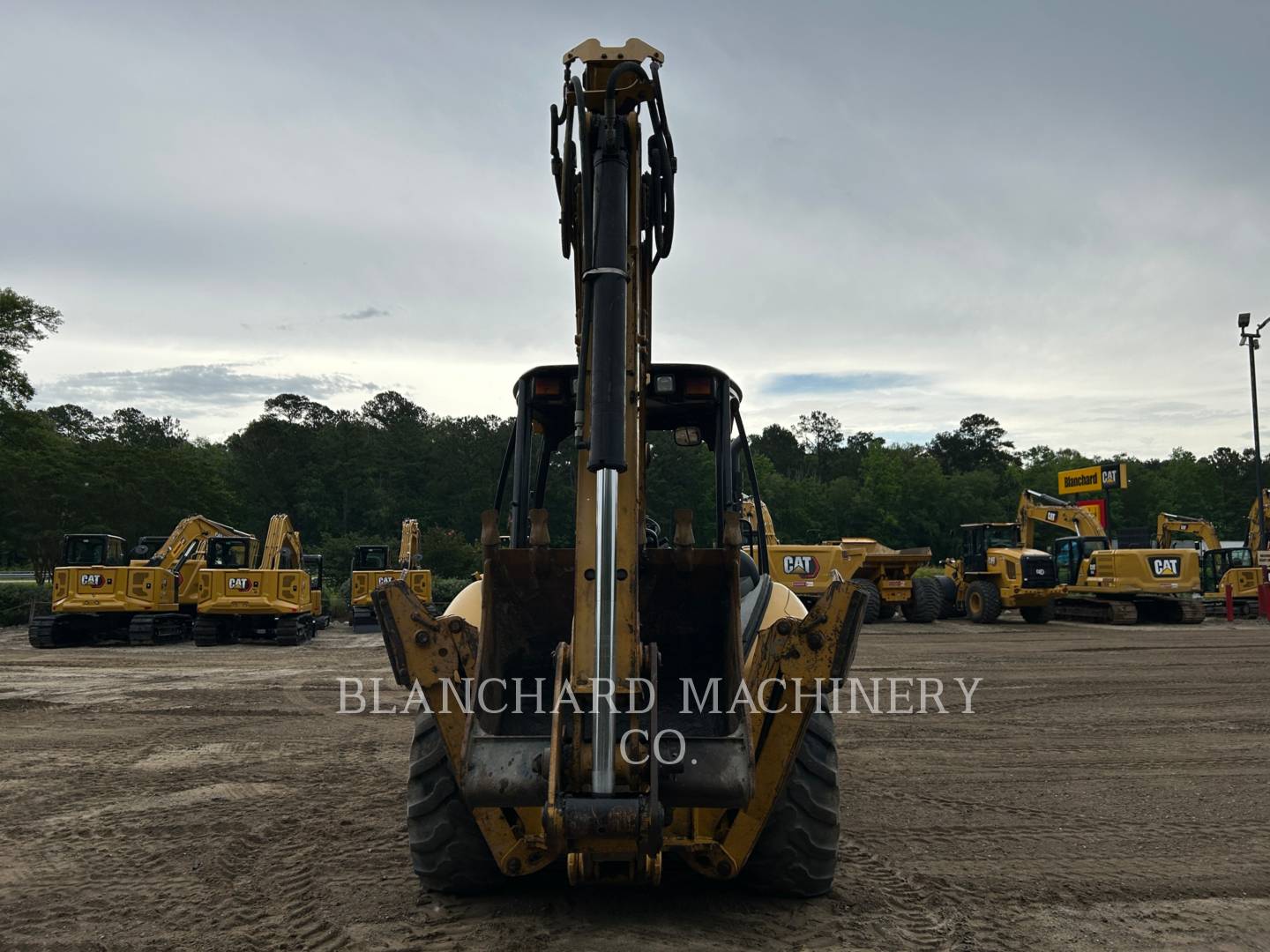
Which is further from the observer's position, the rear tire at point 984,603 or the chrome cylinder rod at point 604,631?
the rear tire at point 984,603

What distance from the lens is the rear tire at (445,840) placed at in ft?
13.0

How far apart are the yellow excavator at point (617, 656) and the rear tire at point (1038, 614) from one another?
22859mm

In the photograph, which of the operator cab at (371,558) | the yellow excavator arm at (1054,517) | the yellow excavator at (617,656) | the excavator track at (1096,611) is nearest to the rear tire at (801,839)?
the yellow excavator at (617,656)

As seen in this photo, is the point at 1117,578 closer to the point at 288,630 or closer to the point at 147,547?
the point at 288,630

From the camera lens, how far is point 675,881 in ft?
13.9

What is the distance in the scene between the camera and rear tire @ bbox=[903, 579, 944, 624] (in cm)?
2494

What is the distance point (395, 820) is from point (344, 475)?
6208 cm

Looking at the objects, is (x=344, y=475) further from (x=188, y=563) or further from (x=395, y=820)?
(x=395, y=820)

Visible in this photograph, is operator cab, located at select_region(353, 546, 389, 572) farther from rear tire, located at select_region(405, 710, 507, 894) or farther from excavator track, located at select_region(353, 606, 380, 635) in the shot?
rear tire, located at select_region(405, 710, 507, 894)

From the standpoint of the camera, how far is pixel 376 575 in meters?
26.9

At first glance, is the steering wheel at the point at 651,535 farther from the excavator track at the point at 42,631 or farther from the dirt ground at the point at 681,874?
the excavator track at the point at 42,631

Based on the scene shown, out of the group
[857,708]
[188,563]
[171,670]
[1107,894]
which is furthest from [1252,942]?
[188,563]

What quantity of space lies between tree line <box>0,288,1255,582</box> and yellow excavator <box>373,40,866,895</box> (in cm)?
2191

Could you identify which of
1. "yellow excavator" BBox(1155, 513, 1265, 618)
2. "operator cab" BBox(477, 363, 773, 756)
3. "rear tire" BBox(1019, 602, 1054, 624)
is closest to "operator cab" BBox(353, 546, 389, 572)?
"rear tire" BBox(1019, 602, 1054, 624)
